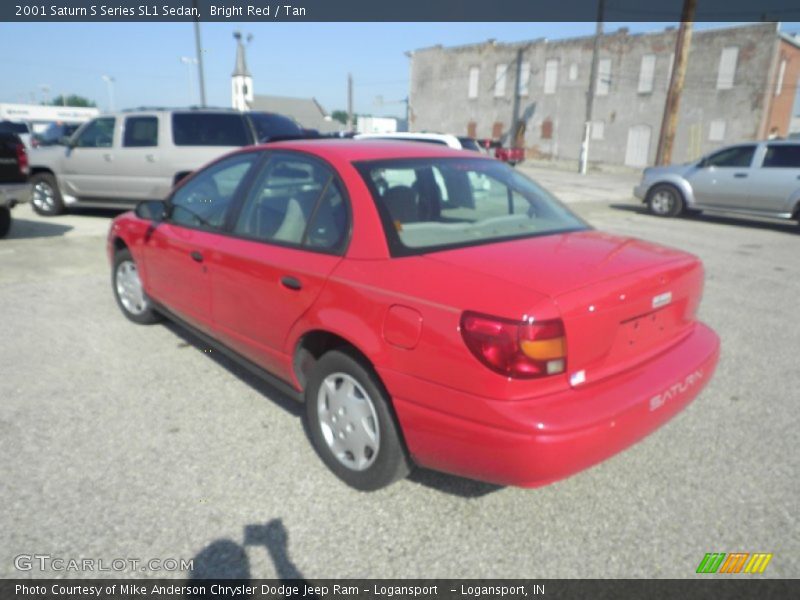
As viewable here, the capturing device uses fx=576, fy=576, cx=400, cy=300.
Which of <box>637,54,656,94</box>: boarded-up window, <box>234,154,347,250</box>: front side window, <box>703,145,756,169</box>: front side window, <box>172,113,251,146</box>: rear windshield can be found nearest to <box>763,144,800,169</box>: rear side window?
<box>703,145,756,169</box>: front side window

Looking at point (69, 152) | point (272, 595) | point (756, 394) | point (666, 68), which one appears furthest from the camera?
point (666, 68)

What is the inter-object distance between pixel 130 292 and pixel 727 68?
37.1m

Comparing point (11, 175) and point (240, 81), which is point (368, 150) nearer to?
point (11, 175)

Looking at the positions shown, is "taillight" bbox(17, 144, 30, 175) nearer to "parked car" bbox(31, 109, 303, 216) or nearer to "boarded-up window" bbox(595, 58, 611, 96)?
"parked car" bbox(31, 109, 303, 216)

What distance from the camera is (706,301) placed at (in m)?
6.05

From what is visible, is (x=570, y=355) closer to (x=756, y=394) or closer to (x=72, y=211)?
(x=756, y=394)

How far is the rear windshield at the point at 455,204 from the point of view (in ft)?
8.82

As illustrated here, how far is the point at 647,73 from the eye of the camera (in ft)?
118

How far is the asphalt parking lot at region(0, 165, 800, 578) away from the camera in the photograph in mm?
2326

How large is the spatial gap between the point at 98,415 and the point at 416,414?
216 cm

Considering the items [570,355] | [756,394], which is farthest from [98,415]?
[756,394]

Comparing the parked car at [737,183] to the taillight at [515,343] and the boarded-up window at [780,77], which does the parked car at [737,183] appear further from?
the boarded-up window at [780,77]

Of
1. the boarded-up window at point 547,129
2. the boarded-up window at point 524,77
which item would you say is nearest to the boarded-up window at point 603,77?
the boarded-up window at point 547,129

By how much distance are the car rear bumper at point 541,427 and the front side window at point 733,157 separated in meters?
11.3
